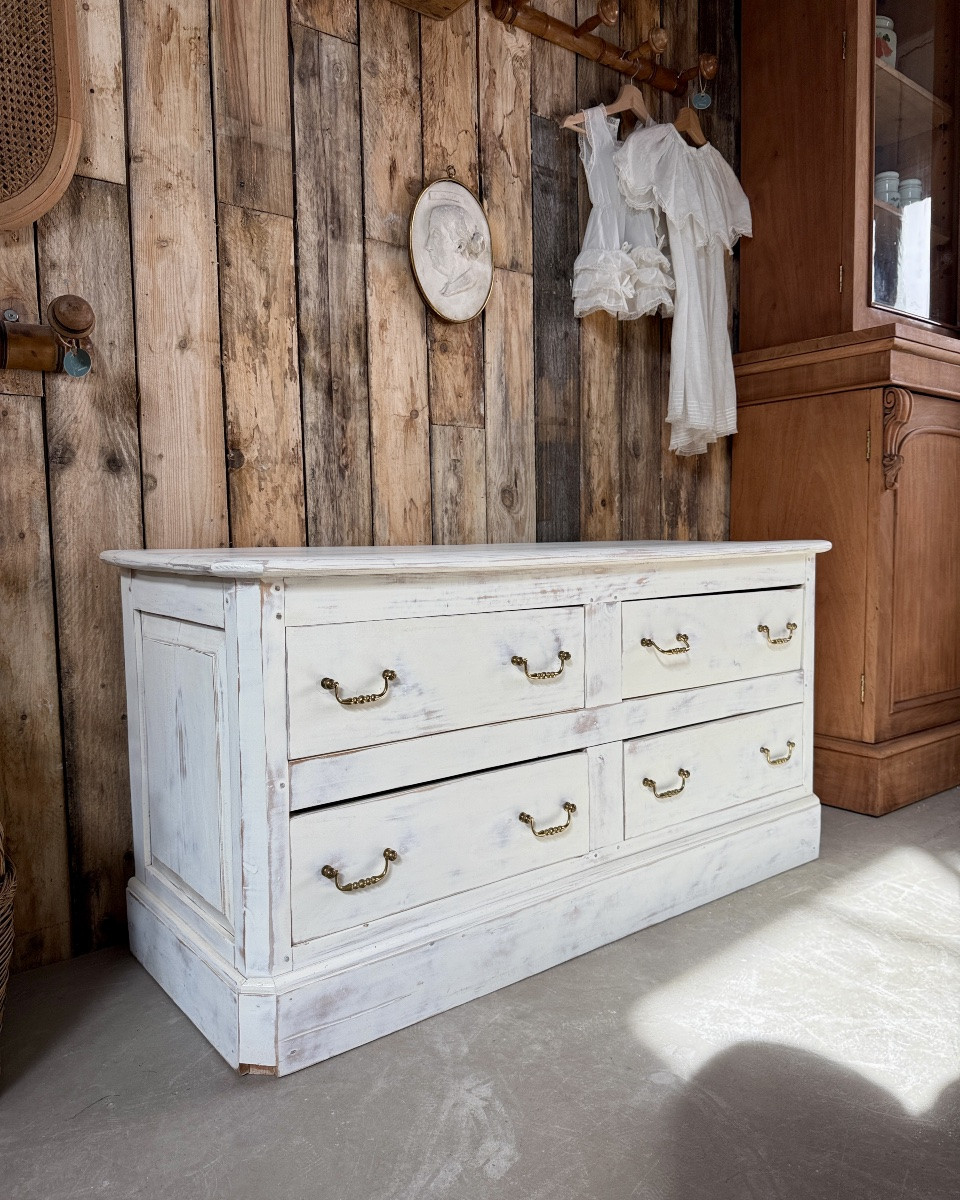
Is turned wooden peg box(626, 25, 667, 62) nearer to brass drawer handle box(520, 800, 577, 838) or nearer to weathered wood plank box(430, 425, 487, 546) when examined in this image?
weathered wood plank box(430, 425, 487, 546)

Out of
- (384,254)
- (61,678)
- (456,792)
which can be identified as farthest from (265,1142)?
(384,254)

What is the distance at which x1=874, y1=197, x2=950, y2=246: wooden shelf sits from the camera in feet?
7.80

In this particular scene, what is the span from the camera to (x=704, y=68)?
232 cm

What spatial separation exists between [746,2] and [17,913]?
3.06m

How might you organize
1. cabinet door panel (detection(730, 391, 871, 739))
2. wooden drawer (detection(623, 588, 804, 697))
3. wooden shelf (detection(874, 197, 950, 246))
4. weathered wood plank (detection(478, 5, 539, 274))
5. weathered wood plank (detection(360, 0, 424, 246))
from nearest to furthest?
wooden drawer (detection(623, 588, 804, 697)) < weathered wood plank (detection(360, 0, 424, 246)) < weathered wood plank (detection(478, 5, 539, 274)) < cabinet door panel (detection(730, 391, 871, 739)) < wooden shelf (detection(874, 197, 950, 246))

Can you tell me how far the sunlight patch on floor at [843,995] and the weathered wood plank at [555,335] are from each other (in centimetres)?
110

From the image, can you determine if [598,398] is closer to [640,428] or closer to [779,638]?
[640,428]

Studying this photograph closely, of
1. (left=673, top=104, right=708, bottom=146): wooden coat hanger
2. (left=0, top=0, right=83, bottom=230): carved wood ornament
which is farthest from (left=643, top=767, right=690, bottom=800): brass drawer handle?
(left=673, top=104, right=708, bottom=146): wooden coat hanger

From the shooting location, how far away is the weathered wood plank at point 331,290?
1.75 metres

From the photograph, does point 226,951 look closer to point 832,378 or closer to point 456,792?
point 456,792

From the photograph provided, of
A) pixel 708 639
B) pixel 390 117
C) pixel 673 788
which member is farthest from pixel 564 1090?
pixel 390 117

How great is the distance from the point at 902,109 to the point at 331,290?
1.81 meters

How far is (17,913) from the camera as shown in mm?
1500

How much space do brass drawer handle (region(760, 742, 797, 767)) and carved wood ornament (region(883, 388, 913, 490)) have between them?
0.78m
